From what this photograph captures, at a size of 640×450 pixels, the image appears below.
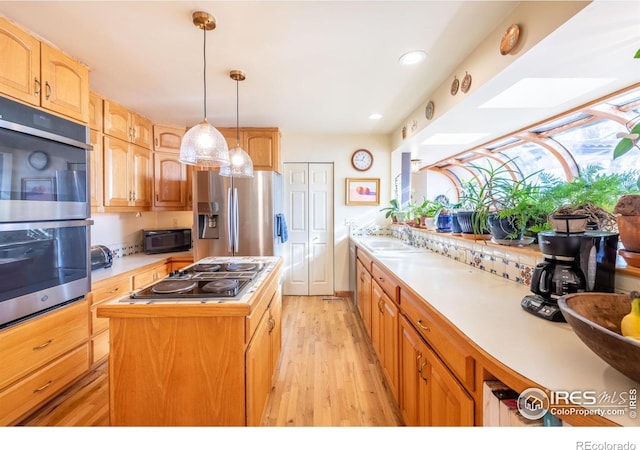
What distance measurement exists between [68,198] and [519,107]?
331 centimetres

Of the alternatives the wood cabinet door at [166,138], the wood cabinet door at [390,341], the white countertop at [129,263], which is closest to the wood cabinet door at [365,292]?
the wood cabinet door at [390,341]

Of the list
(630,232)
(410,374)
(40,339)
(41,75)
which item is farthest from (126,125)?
(630,232)

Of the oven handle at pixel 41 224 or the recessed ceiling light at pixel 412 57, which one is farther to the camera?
the recessed ceiling light at pixel 412 57

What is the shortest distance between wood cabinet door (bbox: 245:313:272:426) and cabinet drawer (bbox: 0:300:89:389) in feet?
4.38

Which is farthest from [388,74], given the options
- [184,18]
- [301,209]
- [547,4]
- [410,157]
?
[301,209]

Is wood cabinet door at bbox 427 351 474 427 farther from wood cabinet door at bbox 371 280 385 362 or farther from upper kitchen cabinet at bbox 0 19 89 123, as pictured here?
upper kitchen cabinet at bbox 0 19 89 123

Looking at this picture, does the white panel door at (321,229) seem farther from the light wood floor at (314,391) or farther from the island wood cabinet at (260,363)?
the island wood cabinet at (260,363)

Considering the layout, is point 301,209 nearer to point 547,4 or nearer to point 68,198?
point 68,198

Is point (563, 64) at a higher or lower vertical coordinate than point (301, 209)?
higher

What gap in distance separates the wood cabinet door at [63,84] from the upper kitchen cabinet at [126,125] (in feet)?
2.33

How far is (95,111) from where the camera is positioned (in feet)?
7.95

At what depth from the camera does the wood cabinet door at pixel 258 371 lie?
3.97 feet

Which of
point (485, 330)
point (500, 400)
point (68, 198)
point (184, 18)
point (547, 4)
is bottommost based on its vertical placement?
point (500, 400)
